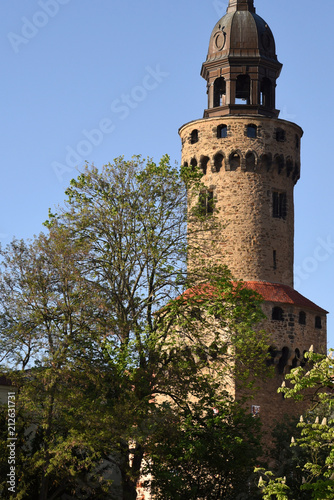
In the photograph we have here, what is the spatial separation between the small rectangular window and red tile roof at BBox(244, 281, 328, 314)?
3996mm

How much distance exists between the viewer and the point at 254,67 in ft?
191

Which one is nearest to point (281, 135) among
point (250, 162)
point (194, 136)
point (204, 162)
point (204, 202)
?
point (250, 162)

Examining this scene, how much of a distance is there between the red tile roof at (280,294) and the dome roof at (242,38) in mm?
13561

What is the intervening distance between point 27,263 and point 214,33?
85.7ft

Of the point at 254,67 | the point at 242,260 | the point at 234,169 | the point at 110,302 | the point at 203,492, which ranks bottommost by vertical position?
the point at 203,492

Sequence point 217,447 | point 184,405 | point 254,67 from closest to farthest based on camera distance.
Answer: point 217,447 < point 184,405 < point 254,67

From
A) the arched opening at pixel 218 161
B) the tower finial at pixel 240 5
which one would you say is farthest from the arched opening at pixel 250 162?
the tower finial at pixel 240 5

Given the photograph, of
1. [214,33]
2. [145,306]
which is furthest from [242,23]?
[145,306]

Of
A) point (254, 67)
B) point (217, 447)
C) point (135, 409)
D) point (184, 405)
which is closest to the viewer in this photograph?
point (135, 409)

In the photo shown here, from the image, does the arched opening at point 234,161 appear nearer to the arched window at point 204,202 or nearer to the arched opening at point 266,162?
the arched opening at point 266,162

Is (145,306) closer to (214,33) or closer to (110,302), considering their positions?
(110,302)

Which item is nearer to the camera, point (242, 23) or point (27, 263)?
point (27, 263)

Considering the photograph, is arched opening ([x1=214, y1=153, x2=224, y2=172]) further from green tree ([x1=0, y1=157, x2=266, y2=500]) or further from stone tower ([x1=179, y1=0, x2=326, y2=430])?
green tree ([x1=0, y1=157, x2=266, y2=500])

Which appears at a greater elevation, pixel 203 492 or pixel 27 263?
pixel 27 263
